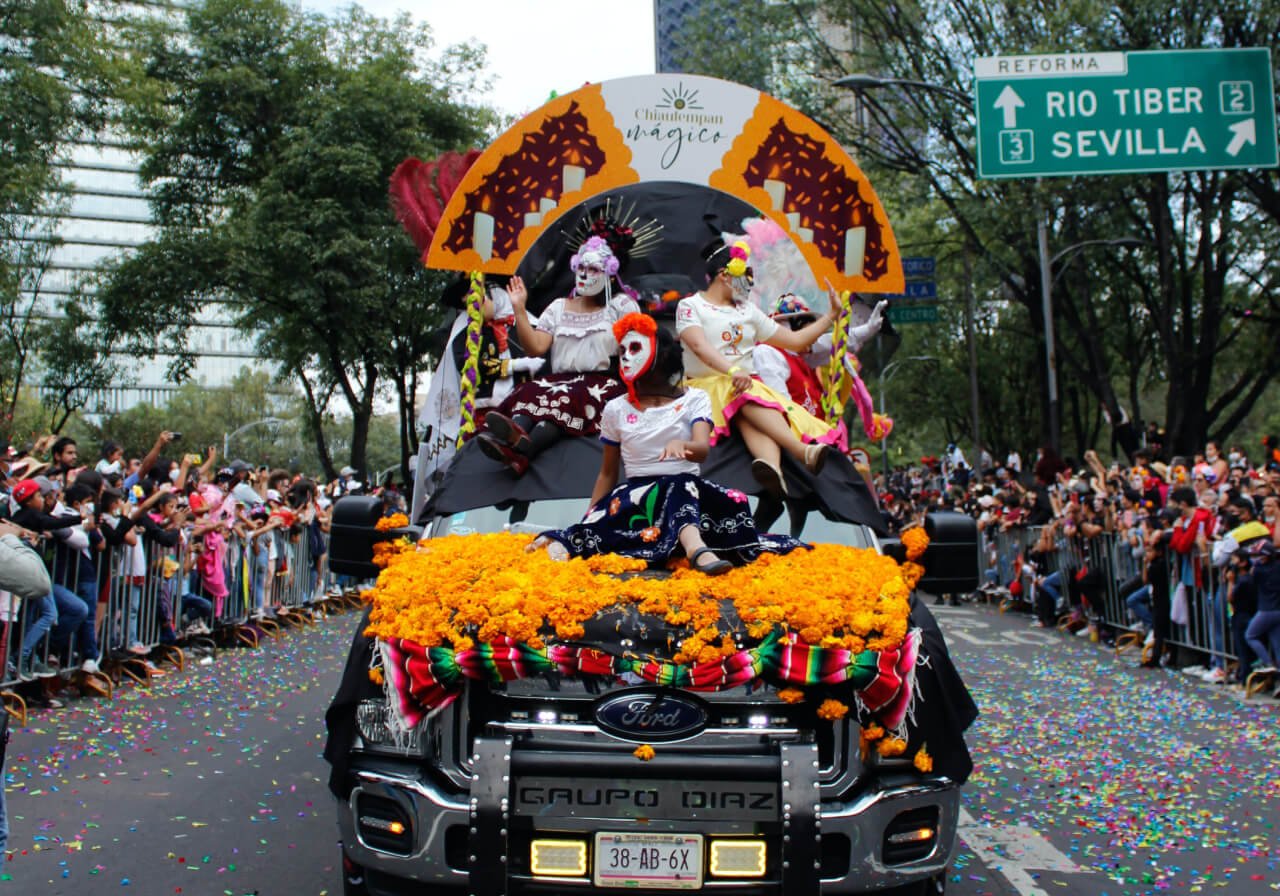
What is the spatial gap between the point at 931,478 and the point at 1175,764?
35496mm

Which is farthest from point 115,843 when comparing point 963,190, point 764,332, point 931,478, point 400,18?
point 931,478

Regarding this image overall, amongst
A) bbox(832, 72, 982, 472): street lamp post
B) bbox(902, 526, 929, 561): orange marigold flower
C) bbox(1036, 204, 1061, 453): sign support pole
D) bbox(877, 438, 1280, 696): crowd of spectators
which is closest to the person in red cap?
bbox(902, 526, 929, 561): orange marigold flower

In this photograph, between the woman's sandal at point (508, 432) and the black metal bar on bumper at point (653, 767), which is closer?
the black metal bar on bumper at point (653, 767)

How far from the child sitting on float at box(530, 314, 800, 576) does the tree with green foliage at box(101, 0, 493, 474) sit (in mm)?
23159

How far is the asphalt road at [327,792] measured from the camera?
5.69m

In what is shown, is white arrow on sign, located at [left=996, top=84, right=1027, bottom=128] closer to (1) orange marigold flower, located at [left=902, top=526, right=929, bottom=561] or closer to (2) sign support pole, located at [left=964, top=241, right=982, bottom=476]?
(1) orange marigold flower, located at [left=902, top=526, right=929, bottom=561]

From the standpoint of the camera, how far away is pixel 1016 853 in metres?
6.06

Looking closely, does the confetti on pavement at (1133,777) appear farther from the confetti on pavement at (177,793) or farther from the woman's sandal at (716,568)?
the confetti on pavement at (177,793)

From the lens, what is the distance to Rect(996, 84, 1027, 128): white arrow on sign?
1452 cm

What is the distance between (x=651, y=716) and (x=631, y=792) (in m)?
0.25

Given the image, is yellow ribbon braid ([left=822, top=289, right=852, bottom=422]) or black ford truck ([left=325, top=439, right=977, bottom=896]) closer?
black ford truck ([left=325, top=439, right=977, bottom=896])

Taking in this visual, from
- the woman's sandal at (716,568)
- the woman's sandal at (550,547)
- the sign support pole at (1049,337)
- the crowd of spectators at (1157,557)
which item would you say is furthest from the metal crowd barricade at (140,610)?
the sign support pole at (1049,337)

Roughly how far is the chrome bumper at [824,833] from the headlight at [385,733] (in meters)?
0.11

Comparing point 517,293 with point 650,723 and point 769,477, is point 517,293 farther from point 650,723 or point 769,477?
point 650,723
